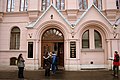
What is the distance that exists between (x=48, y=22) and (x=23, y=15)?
3465 millimetres

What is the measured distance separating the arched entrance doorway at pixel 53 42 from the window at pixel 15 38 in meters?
3.16

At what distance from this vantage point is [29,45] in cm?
1973

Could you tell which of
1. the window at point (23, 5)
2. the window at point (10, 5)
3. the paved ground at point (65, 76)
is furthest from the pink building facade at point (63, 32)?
the paved ground at point (65, 76)

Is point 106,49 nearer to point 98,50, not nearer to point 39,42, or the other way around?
point 98,50

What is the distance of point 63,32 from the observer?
19750mm

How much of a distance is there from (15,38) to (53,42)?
4772 mm

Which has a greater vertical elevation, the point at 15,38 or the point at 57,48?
the point at 15,38

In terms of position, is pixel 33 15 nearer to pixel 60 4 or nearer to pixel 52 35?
pixel 52 35

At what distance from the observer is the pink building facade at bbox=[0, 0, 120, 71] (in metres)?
19.3

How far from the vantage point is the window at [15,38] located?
21.1 meters

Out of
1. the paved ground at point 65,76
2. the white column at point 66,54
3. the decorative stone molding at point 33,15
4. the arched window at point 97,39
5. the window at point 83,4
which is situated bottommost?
the paved ground at point 65,76

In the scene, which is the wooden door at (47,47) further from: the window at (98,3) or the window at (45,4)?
the window at (98,3)

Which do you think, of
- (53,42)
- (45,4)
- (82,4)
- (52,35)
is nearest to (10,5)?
(45,4)

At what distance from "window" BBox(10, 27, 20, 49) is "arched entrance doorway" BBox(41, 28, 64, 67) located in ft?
10.4
